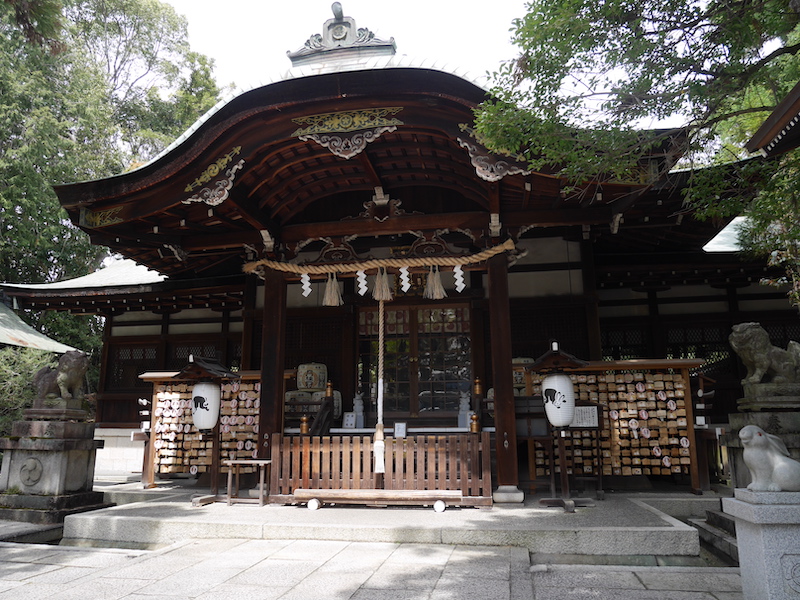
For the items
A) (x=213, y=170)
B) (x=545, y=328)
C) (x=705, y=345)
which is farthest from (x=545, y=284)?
(x=213, y=170)

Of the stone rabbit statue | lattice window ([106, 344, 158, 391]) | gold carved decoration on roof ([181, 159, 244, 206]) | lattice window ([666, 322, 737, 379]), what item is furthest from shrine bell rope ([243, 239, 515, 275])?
lattice window ([106, 344, 158, 391])

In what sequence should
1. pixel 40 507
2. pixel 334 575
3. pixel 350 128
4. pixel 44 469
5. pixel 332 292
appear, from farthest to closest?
1. pixel 332 292
2. pixel 44 469
3. pixel 40 507
4. pixel 350 128
5. pixel 334 575

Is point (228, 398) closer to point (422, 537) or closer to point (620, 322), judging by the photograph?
point (422, 537)

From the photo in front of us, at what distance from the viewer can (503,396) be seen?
712 centimetres

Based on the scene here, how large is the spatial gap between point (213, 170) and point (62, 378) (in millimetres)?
3595

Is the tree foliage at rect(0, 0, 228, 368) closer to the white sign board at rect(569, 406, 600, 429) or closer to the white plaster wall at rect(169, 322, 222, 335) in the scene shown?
the white plaster wall at rect(169, 322, 222, 335)

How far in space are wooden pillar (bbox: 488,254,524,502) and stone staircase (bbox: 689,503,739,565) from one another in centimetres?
197

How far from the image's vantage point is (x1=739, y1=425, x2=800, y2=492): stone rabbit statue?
357 centimetres

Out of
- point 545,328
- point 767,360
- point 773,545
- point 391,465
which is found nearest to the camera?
point 773,545

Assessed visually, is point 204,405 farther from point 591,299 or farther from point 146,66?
point 146,66

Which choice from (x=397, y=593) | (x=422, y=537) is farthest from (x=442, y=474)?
(x=397, y=593)

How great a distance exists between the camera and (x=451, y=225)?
7820 mm

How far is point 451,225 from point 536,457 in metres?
3.50

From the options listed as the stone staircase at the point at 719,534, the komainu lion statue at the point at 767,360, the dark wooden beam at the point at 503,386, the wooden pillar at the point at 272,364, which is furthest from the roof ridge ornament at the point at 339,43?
the stone staircase at the point at 719,534
